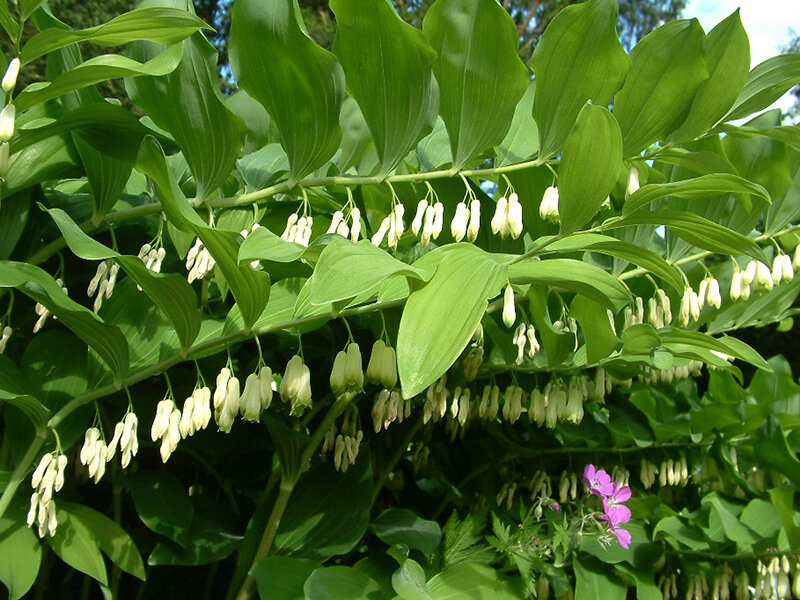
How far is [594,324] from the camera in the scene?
1.27 meters

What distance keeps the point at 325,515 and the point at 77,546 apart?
1.52ft

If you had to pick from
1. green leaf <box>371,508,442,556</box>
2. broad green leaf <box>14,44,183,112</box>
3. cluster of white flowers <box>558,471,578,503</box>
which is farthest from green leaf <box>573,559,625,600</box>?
broad green leaf <box>14,44,183,112</box>

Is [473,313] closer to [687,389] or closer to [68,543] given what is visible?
[68,543]

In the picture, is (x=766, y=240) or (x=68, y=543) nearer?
(x=68, y=543)

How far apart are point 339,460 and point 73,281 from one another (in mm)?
630

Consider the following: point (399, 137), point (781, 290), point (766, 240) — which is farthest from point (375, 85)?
point (781, 290)

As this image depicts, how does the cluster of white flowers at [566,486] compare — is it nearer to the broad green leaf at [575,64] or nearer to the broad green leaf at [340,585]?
the broad green leaf at [340,585]

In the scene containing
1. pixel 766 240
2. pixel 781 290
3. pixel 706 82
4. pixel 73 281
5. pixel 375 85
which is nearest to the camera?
pixel 375 85

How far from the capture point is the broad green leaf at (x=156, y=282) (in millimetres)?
839

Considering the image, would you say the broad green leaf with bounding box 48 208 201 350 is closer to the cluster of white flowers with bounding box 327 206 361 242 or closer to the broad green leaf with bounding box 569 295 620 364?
the cluster of white flowers with bounding box 327 206 361 242

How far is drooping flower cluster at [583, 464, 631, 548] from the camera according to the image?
1.58 m

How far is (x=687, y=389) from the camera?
2.37 metres

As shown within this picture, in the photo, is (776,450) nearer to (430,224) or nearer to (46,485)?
(430,224)

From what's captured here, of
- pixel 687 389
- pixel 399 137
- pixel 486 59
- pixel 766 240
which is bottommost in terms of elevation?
pixel 687 389
